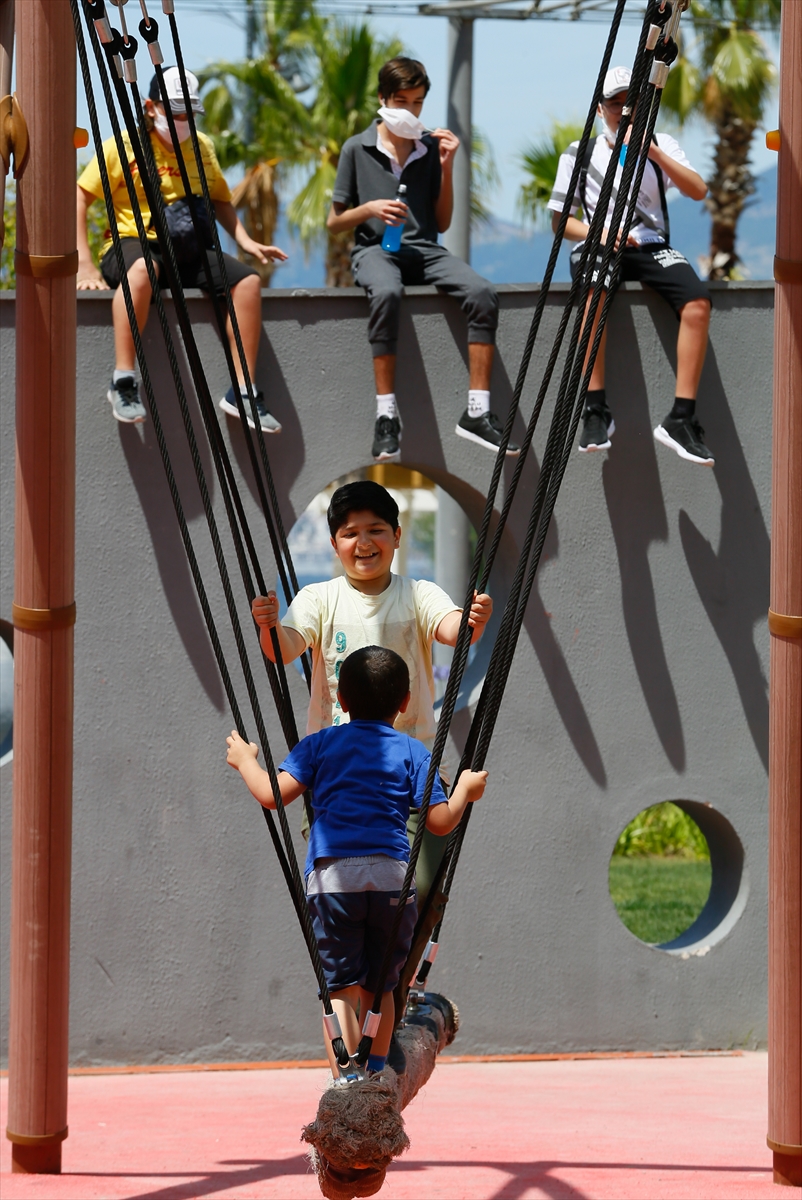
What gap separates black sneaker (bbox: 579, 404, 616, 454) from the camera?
234 inches

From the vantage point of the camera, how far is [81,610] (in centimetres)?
604

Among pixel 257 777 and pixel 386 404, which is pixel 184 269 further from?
pixel 257 777

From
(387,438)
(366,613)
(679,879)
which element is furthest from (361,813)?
(679,879)

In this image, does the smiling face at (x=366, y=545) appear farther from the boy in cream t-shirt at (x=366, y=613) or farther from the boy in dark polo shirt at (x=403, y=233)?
the boy in dark polo shirt at (x=403, y=233)

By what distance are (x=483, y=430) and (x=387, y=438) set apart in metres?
0.39

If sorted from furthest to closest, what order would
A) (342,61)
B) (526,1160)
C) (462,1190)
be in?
(342,61), (526,1160), (462,1190)

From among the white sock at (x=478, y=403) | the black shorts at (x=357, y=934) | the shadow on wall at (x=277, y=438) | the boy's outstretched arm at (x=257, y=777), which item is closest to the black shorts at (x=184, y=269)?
the shadow on wall at (x=277, y=438)

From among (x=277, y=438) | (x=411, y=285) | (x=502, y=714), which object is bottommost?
(x=502, y=714)

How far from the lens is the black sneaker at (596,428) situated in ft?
19.5

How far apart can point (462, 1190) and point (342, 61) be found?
1710cm

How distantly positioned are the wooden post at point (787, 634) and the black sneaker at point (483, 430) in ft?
5.50

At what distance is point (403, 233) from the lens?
6078 millimetres

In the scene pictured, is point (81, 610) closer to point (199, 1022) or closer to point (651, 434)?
point (199, 1022)

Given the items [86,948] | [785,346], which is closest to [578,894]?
[86,948]
